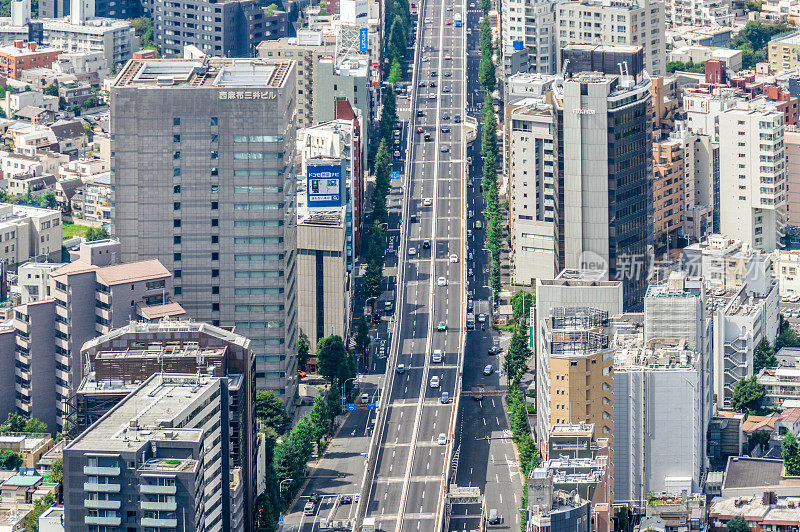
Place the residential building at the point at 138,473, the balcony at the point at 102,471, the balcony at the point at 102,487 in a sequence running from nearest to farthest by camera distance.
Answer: the residential building at the point at 138,473 < the balcony at the point at 102,471 < the balcony at the point at 102,487

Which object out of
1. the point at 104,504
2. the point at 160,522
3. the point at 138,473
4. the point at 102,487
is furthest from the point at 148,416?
the point at 160,522

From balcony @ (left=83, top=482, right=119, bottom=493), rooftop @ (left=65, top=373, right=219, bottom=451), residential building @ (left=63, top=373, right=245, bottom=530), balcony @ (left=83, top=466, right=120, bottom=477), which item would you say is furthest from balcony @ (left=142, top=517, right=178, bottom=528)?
rooftop @ (left=65, top=373, right=219, bottom=451)

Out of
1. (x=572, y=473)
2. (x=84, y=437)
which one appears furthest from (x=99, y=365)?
(x=572, y=473)

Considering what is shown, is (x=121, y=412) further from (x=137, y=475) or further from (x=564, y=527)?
(x=564, y=527)

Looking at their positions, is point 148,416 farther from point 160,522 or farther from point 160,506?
point 160,522

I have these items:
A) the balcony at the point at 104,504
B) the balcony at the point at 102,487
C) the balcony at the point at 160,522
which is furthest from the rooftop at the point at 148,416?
the balcony at the point at 160,522

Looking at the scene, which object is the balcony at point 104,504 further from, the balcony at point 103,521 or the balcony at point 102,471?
the balcony at point 102,471
